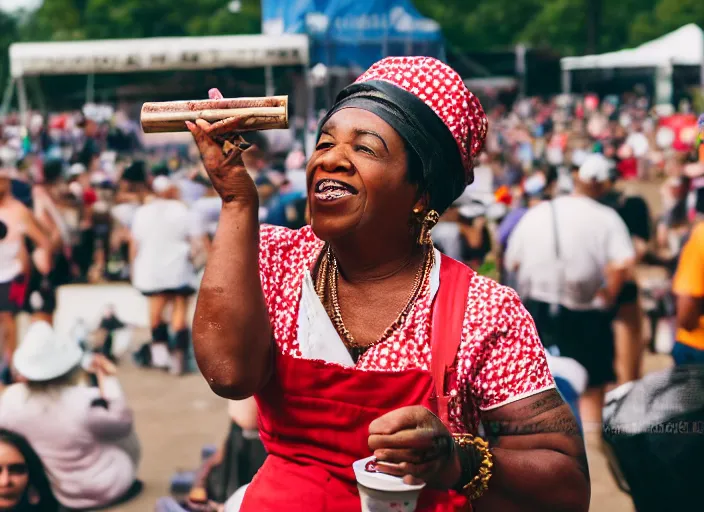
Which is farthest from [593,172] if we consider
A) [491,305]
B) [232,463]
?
[491,305]

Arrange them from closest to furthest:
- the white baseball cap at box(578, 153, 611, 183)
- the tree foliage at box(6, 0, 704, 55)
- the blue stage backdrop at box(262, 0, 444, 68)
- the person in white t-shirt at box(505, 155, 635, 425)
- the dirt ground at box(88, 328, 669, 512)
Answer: the dirt ground at box(88, 328, 669, 512), the person in white t-shirt at box(505, 155, 635, 425), the white baseball cap at box(578, 153, 611, 183), the blue stage backdrop at box(262, 0, 444, 68), the tree foliage at box(6, 0, 704, 55)

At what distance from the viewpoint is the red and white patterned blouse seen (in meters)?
1.72

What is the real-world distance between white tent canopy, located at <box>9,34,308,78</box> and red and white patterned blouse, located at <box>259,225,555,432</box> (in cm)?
1650

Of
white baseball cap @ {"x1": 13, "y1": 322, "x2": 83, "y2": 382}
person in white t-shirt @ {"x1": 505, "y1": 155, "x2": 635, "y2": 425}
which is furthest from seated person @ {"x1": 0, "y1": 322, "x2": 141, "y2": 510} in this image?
person in white t-shirt @ {"x1": 505, "y1": 155, "x2": 635, "y2": 425}

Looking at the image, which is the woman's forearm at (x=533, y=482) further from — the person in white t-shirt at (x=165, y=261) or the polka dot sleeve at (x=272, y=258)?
the person in white t-shirt at (x=165, y=261)

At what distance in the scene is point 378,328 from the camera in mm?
1834

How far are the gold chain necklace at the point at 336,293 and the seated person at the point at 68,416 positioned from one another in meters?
3.20

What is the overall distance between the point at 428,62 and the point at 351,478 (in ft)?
2.58

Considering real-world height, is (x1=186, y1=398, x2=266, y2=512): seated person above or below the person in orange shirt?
below

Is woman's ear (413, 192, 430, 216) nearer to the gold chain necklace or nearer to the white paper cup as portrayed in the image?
the gold chain necklace

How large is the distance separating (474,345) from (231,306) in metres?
0.44

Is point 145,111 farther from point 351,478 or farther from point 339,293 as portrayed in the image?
point 351,478

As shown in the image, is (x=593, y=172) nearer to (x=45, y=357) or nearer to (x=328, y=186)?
(x=45, y=357)

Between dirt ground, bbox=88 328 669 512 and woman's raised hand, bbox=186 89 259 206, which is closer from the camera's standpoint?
woman's raised hand, bbox=186 89 259 206
